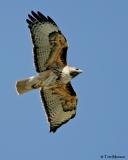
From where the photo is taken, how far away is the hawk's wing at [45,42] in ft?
34.5

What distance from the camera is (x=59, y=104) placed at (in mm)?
11562

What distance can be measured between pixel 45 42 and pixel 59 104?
5.89 feet

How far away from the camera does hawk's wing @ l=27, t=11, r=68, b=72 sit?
10523mm

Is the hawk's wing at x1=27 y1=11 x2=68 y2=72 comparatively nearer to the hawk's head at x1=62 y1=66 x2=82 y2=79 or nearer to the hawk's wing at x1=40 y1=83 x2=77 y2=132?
the hawk's head at x1=62 y1=66 x2=82 y2=79

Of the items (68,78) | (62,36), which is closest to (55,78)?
(68,78)

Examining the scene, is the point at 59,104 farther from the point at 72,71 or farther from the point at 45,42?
the point at 45,42

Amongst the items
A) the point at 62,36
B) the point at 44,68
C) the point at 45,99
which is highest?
the point at 62,36

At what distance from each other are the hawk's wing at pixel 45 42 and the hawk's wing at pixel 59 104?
78 cm

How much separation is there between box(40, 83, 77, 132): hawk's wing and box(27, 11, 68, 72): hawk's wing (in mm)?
783

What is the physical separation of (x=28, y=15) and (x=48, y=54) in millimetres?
1016

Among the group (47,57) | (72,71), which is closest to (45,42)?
(47,57)

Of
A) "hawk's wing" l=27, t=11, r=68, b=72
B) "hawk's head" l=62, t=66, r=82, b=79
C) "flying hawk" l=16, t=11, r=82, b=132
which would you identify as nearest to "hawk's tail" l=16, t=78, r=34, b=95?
"flying hawk" l=16, t=11, r=82, b=132

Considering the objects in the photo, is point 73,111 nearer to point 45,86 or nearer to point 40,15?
point 45,86

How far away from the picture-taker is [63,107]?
11.5 meters
